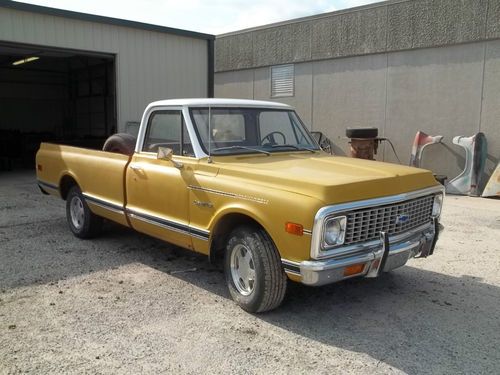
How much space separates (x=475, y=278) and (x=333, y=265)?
7.93 feet

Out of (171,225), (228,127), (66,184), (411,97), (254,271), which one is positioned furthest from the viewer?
(411,97)

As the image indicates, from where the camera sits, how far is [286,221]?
366 centimetres

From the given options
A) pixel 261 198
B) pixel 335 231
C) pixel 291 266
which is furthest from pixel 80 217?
pixel 335 231

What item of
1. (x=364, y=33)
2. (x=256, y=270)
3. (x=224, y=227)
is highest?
(x=364, y=33)

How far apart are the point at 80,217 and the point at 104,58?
787cm

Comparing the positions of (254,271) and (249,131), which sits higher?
(249,131)

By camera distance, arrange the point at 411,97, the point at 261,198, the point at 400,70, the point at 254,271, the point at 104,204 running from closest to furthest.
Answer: the point at 261,198, the point at 254,271, the point at 104,204, the point at 411,97, the point at 400,70

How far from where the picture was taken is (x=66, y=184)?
6859mm

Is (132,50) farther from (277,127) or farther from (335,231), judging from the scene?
(335,231)

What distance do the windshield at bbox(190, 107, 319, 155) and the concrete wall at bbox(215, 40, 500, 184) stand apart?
7279 millimetres

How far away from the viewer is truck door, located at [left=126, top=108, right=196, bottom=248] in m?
4.71

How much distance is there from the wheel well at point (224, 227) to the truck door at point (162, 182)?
1.05 ft

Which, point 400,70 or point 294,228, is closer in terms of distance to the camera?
point 294,228

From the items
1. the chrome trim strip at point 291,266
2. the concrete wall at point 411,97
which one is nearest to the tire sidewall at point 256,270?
the chrome trim strip at point 291,266
